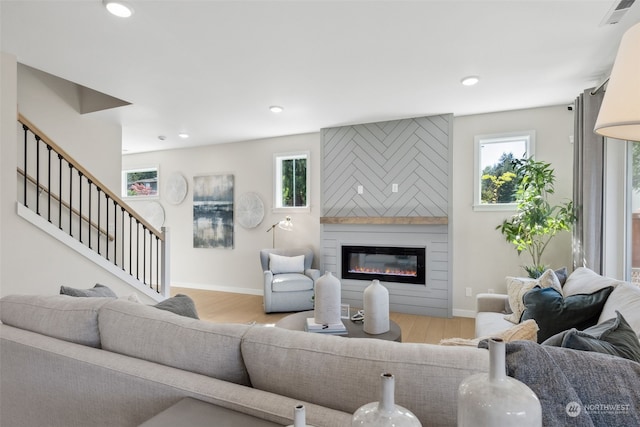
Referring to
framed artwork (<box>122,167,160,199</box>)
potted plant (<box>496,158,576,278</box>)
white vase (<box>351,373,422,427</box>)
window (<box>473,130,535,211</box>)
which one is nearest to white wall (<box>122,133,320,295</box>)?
framed artwork (<box>122,167,160,199</box>)

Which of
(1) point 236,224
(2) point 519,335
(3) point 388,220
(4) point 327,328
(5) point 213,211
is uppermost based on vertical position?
(5) point 213,211

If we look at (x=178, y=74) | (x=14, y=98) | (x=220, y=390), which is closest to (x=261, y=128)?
(x=178, y=74)

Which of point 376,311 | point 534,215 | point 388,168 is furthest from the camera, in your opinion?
point 388,168

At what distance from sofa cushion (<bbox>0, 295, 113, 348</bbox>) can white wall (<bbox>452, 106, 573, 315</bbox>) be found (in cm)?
388

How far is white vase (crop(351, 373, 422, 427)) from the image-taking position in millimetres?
532

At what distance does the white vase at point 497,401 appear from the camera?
0.51 metres

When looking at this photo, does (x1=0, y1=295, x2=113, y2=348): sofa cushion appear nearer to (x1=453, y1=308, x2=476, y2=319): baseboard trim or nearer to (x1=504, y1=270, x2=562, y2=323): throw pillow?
(x1=504, y1=270, x2=562, y2=323): throw pillow

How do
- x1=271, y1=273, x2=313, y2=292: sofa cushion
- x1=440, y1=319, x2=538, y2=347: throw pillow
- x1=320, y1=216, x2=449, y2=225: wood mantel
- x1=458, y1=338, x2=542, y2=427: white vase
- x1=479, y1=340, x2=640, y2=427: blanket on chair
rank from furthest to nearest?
x1=271, y1=273, x2=313, y2=292: sofa cushion
x1=320, y1=216, x2=449, y2=225: wood mantel
x1=440, y1=319, x2=538, y2=347: throw pillow
x1=479, y1=340, x2=640, y2=427: blanket on chair
x1=458, y1=338, x2=542, y2=427: white vase

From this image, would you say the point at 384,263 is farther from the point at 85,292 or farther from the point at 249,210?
the point at 85,292


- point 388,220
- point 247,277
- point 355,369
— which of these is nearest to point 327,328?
point 355,369

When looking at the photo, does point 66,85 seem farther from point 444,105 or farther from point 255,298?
point 444,105

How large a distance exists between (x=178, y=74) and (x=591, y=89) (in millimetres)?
3736

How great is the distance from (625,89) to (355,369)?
1035 millimetres

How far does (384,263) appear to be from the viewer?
4.51 meters
